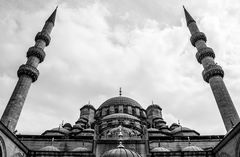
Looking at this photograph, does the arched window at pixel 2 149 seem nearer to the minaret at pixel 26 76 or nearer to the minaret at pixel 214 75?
the minaret at pixel 26 76

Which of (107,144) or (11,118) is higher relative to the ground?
(11,118)

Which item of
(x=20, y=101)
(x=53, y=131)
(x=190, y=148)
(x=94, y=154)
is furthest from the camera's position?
(x=53, y=131)

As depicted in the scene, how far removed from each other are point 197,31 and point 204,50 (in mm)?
3318

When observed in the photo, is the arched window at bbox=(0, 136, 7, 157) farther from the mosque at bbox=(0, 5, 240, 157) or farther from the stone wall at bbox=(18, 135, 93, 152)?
the stone wall at bbox=(18, 135, 93, 152)

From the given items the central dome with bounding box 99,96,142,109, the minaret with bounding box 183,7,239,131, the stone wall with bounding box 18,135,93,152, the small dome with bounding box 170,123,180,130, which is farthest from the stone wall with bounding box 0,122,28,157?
the small dome with bounding box 170,123,180,130

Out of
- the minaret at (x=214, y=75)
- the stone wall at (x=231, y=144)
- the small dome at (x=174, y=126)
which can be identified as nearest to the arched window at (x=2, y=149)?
the stone wall at (x=231, y=144)

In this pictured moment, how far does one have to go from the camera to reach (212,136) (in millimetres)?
19859

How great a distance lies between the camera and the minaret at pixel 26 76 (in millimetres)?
17125

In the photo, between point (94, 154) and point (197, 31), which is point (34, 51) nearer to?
point (94, 154)

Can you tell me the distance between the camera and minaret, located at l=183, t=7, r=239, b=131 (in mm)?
17141

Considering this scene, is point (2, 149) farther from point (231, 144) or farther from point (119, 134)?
point (231, 144)

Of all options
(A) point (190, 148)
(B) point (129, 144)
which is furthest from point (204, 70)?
(B) point (129, 144)

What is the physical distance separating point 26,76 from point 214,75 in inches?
672

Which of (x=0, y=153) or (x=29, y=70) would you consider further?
(x=29, y=70)
